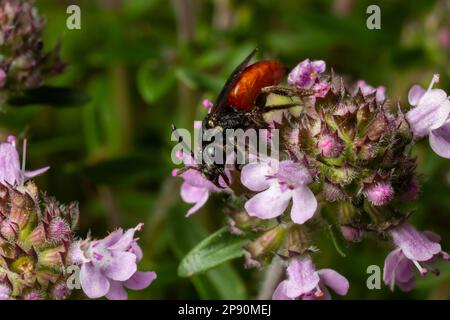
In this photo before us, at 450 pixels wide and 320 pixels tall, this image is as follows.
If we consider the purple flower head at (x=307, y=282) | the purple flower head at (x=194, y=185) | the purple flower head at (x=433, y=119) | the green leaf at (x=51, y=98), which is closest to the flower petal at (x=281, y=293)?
Answer: the purple flower head at (x=307, y=282)

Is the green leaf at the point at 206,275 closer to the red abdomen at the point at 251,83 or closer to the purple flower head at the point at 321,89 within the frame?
the red abdomen at the point at 251,83

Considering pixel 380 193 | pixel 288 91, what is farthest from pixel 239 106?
pixel 380 193

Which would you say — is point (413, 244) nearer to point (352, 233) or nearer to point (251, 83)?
point (352, 233)

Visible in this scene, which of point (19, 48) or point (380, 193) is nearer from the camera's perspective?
point (380, 193)

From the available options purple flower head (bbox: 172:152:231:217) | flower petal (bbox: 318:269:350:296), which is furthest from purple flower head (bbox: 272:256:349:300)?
purple flower head (bbox: 172:152:231:217)

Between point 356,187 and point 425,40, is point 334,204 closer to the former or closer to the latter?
point 356,187

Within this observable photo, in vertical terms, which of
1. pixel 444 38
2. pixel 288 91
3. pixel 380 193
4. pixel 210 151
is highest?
pixel 444 38

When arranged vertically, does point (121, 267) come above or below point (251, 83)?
below

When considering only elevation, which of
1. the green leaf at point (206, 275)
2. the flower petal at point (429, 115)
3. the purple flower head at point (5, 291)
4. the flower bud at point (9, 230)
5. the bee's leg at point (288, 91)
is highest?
the bee's leg at point (288, 91)
